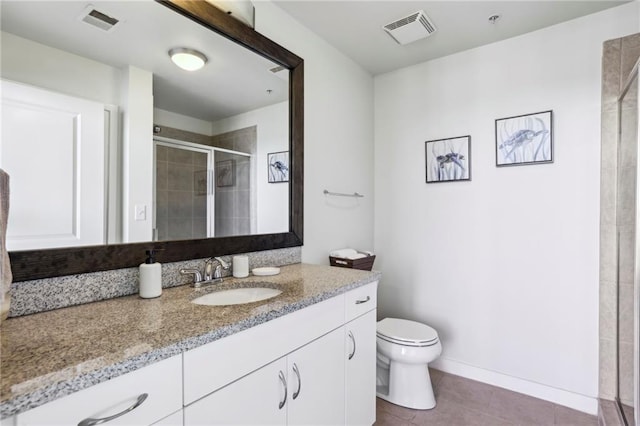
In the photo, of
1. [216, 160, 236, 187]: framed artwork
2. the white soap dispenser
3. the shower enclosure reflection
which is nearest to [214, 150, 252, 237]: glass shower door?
[216, 160, 236, 187]: framed artwork

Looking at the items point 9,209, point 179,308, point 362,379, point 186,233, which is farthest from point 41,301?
point 362,379

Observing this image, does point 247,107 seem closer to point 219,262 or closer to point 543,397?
point 219,262

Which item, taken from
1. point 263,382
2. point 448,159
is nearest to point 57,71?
point 263,382

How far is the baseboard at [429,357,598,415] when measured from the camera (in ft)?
6.38

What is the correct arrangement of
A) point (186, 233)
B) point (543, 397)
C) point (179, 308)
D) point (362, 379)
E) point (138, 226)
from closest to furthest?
point (179, 308)
point (138, 226)
point (186, 233)
point (362, 379)
point (543, 397)

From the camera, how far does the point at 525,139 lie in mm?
2131

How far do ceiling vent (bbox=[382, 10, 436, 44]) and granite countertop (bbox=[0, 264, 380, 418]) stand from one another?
1.73 m

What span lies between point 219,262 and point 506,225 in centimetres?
191

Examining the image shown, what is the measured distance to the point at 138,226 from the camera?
127cm

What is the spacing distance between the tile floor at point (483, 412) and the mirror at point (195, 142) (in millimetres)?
1209

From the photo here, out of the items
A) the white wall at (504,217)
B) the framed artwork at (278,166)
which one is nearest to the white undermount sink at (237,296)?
the framed artwork at (278,166)

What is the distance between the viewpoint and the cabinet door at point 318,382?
1179 mm

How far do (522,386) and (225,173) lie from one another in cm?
233

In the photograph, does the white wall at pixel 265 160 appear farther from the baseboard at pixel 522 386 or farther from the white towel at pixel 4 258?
the baseboard at pixel 522 386
